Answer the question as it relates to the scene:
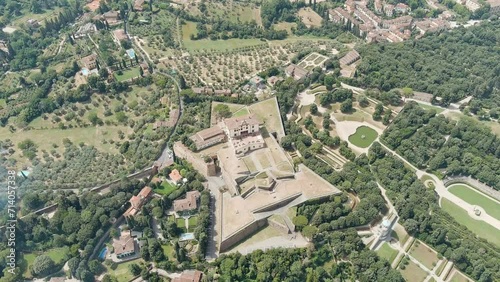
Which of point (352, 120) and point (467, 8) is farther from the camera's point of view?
point (467, 8)

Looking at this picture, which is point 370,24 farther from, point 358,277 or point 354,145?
point 358,277

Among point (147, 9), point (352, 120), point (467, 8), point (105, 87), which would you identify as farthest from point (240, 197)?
point (467, 8)

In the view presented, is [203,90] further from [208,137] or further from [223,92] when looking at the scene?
[208,137]

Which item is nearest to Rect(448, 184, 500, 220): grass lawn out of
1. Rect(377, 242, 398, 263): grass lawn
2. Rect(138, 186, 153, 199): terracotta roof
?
Rect(377, 242, 398, 263): grass lawn

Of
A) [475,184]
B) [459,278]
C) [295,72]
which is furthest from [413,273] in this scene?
[295,72]

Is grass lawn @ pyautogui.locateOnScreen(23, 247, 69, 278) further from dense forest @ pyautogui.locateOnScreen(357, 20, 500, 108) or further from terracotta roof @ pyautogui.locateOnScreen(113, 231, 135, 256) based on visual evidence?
dense forest @ pyautogui.locateOnScreen(357, 20, 500, 108)
